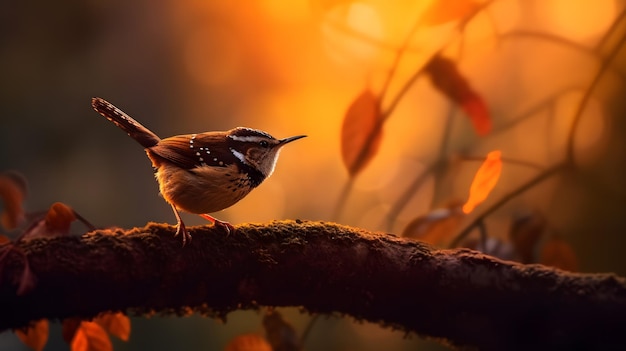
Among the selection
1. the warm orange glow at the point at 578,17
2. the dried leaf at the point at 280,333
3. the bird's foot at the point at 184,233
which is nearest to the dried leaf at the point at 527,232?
the warm orange glow at the point at 578,17

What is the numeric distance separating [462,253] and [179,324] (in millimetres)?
775

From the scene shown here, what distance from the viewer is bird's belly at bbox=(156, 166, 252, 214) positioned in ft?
4.04

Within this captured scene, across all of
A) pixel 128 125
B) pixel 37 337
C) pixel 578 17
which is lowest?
pixel 37 337

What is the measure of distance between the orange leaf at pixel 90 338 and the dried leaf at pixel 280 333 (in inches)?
14.7

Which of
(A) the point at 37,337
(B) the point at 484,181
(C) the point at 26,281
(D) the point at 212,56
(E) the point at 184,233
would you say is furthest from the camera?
(D) the point at 212,56

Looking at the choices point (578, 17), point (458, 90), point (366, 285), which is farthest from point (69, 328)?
point (578, 17)

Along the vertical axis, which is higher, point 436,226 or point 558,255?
point 558,255

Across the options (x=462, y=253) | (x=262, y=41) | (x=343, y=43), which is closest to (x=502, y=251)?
(x=462, y=253)

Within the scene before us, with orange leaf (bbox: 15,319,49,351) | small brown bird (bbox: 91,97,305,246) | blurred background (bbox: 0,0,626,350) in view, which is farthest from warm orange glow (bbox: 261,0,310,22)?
orange leaf (bbox: 15,319,49,351)

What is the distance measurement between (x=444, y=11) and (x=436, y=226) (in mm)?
543

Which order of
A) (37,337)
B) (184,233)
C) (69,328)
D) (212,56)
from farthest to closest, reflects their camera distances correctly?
(212,56), (37,337), (69,328), (184,233)

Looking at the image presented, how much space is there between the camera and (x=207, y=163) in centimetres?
125

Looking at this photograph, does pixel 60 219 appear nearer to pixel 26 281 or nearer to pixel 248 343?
pixel 26 281

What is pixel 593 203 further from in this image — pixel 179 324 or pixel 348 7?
pixel 179 324
